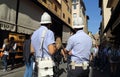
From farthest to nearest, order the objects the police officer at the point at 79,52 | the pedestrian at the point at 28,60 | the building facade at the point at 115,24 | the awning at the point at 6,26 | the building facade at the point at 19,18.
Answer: the building facade at the point at 115,24
the building facade at the point at 19,18
the awning at the point at 6,26
the pedestrian at the point at 28,60
the police officer at the point at 79,52

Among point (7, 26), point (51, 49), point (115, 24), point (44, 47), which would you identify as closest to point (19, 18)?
point (7, 26)

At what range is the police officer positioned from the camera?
16.8 ft

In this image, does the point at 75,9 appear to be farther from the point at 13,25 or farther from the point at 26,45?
the point at 26,45

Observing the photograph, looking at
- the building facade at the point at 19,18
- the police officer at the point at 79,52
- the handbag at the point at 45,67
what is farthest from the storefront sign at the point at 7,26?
the handbag at the point at 45,67

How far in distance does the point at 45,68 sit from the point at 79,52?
2.18ft

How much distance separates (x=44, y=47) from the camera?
16.7 ft

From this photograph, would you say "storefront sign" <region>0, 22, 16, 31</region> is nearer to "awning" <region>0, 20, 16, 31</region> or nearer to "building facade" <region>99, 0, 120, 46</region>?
"awning" <region>0, 20, 16, 31</region>

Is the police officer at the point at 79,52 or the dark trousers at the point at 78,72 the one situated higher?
the police officer at the point at 79,52

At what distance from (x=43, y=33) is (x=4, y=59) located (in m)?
10.2

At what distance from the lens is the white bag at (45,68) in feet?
16.3

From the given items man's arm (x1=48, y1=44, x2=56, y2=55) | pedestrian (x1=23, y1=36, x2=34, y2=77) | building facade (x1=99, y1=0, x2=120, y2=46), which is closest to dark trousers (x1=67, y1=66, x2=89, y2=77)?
man's arm (x1=48, y1=44, x2=56, y2=55)

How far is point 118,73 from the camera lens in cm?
1414

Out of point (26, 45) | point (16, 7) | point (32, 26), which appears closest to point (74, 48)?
point (26, 45)

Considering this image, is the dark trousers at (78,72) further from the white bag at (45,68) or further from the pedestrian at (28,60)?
the pedestrian at (28,60)
